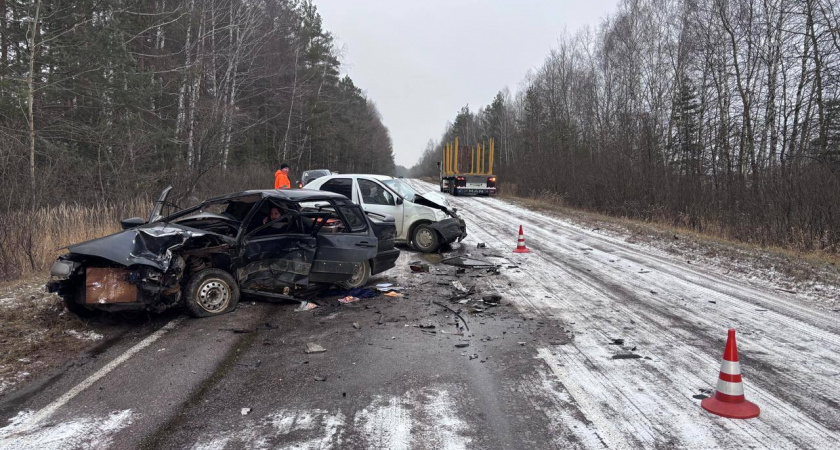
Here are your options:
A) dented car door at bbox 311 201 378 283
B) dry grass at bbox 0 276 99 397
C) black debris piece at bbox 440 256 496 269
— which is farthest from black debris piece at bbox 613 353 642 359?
dry grass at bbox 0 276 99 397

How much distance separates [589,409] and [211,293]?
458 cm

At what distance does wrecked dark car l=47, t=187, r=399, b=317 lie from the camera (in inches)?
207

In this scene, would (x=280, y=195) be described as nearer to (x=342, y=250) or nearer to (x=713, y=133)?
(x=342, y=250)

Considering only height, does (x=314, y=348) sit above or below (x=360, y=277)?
below

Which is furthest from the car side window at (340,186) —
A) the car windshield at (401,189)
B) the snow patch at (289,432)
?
the snow patch at (289,432)

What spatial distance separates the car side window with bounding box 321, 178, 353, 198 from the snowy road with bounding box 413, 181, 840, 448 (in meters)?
4.16

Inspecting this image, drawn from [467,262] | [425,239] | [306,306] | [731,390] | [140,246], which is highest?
[140,246]

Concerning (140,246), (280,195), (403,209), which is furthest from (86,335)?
(403,209)

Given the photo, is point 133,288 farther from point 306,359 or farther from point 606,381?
point 606,381

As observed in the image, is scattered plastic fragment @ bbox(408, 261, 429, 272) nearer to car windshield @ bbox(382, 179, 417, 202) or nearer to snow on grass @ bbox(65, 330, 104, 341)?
car windshield @ bbox(382, 179, 417, 202)

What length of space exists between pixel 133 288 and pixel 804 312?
8.20m

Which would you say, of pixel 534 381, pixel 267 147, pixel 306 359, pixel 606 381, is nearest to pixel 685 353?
pixel 606 381

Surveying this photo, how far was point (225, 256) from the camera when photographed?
618cm

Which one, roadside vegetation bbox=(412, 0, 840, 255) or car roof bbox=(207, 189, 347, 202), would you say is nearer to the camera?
car roof bbox=(207, 189, 347, 202)
